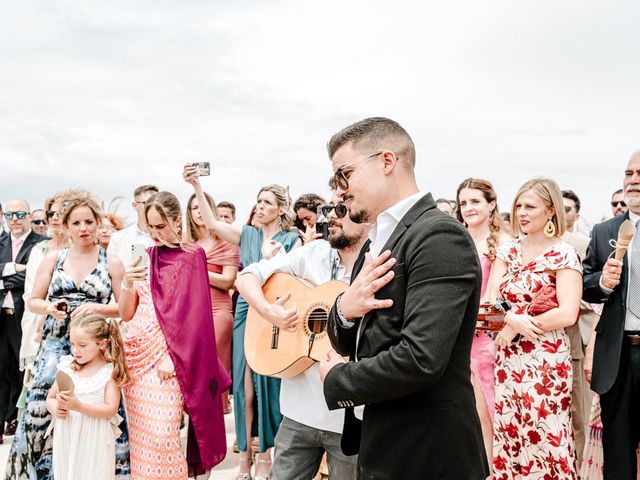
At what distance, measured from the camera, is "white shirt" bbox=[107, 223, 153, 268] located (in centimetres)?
564

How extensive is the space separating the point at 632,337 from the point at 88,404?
3180 mm

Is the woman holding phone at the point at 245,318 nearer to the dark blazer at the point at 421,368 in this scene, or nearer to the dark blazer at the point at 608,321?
the dark blazer at the point at 608,321

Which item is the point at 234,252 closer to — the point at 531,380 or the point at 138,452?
the point at 138,452

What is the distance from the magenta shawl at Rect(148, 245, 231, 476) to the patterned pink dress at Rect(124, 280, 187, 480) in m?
0.08

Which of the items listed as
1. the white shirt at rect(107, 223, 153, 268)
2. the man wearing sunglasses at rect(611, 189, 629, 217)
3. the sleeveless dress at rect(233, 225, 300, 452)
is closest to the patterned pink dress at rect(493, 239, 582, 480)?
the sleeveless dress at rect(233, 225, 300, 452)

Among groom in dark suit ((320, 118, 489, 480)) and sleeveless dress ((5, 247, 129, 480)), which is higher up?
groom in dark suit ((320, 118, 489, 480))

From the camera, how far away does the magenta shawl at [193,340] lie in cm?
370

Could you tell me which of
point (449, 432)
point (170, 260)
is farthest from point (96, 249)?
point (449, 432)

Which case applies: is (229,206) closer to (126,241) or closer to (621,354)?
(126,241)

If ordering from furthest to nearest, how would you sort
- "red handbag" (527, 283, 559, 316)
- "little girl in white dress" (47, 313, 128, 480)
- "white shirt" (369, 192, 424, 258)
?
"red handbag" (527, 283, 559, 316) → "little girl in white dress" (47, 313, 128, 480) → "white shirt" (369, 192, 424, 258)

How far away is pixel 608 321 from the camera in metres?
3.52

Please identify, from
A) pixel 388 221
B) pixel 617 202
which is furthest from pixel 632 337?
pixel 617 202

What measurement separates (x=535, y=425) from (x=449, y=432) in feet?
7.58

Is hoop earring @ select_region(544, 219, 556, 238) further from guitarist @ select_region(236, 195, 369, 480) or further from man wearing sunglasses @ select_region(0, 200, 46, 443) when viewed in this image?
man wearing sunglasses @ select_region(0, 200, 46, 443)
